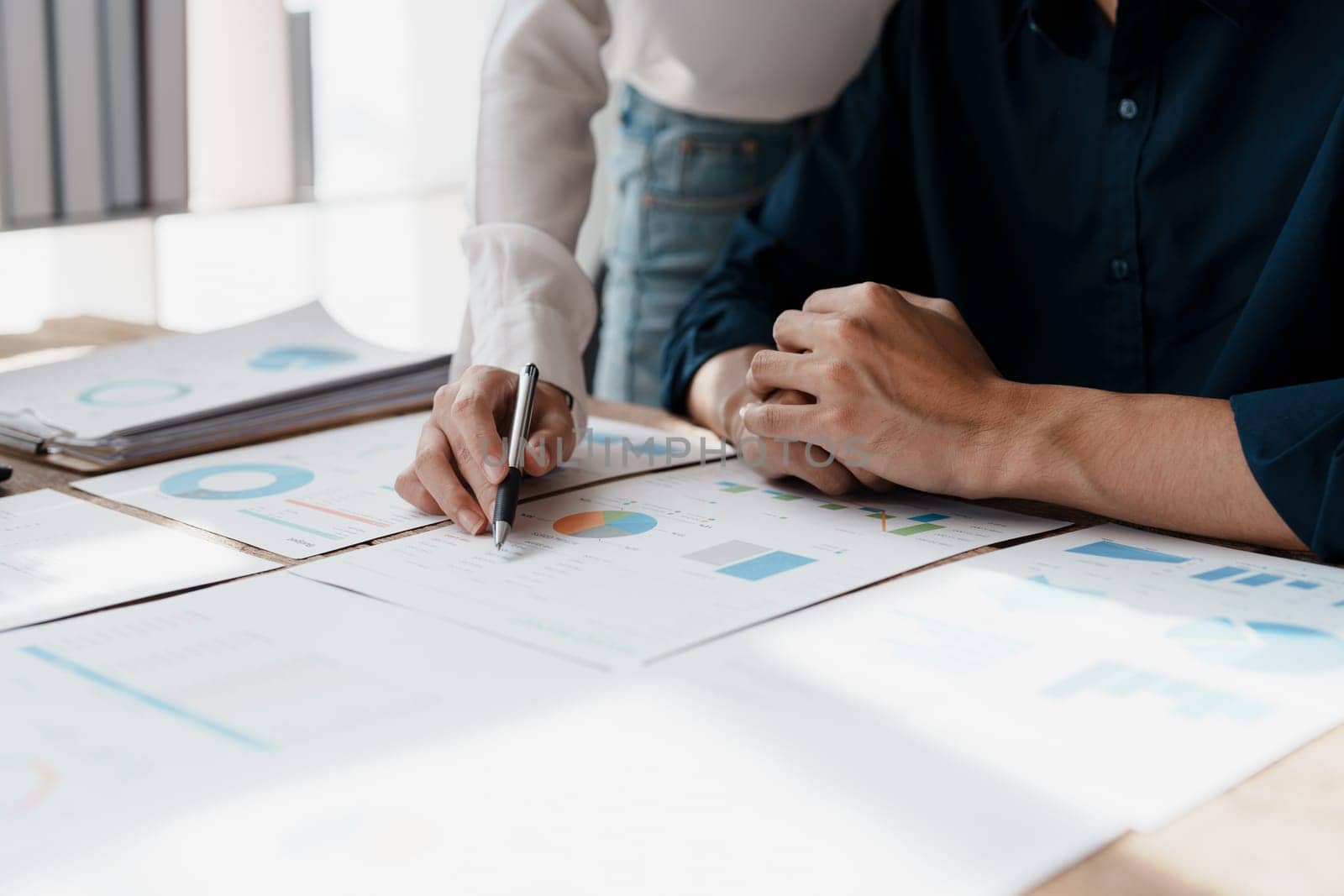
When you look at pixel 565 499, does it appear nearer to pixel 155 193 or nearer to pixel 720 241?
pixel 720 241

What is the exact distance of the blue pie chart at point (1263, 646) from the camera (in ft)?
2.01

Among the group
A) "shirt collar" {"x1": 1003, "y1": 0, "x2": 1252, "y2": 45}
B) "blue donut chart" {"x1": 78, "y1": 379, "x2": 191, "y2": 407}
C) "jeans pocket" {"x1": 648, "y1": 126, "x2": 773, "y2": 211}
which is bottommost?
"blue donut chart" {"x1": 78, "y1": 379, "x2": 191, "y2": 407}

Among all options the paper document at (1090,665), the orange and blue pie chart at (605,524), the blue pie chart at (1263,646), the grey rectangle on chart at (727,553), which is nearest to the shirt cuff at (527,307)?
the orange and blue pie chart at (605,524)

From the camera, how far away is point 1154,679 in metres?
0.59

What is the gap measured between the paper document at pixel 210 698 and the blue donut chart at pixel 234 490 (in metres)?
0.24

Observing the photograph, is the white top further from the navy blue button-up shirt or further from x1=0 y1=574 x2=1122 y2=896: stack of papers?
x1=0 y1=574 x2=1122 y2=896: stack of papers

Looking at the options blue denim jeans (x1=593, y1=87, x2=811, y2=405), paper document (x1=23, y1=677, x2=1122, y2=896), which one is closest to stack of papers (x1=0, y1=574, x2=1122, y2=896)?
paper document (x1=23, y1=677, x2=1122, y2=896)

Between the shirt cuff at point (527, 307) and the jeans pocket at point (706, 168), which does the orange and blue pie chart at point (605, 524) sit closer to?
the shirt cuff at point (527, 307)

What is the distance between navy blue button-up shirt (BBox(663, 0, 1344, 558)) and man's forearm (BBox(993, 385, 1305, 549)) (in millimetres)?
143

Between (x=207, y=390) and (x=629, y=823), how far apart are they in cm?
85

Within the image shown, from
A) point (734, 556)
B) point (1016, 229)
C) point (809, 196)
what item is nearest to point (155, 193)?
point (809, 196)

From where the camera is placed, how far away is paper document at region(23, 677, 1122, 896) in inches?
17.1

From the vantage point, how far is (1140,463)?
2.75ft

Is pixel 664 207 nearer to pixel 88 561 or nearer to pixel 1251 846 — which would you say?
pixel 88 561
